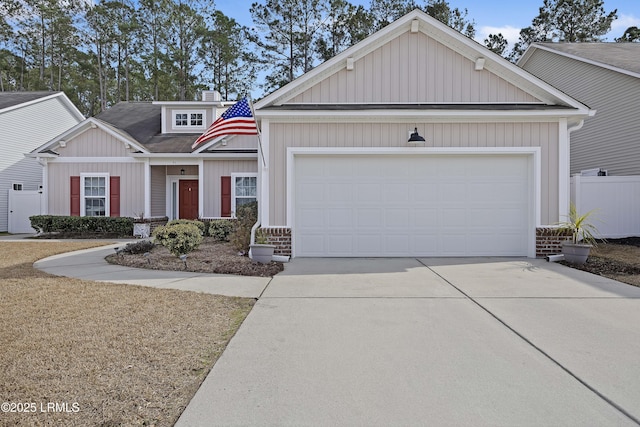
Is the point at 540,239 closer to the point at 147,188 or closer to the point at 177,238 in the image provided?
the point at 177,238

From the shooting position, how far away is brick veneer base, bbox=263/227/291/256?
333 inches

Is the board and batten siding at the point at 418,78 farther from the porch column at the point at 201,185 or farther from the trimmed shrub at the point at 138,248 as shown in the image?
the porch column at the point at 201,185

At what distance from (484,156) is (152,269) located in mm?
7294

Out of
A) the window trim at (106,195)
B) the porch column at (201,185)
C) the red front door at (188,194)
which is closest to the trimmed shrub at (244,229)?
the porch column at (201,185)

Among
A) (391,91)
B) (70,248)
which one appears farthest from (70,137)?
(391,91)

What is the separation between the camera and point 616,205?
10836mm

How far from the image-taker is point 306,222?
879cm

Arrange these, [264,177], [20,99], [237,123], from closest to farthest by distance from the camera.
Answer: [237,123]
[264,177]
[20,99]

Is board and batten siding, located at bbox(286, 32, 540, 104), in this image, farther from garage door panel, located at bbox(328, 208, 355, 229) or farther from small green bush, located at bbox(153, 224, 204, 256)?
small green bush, located at bbox(153, 224, 204, 256)

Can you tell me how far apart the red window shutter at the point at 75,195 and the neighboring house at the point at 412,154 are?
982 cm

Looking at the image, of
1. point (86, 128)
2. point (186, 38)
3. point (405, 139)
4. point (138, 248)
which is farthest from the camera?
point (186, 38)

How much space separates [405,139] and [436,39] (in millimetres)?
2380

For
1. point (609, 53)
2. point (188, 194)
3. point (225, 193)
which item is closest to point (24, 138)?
point (188, 194)

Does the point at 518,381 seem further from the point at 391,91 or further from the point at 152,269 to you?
the point at 391,91
